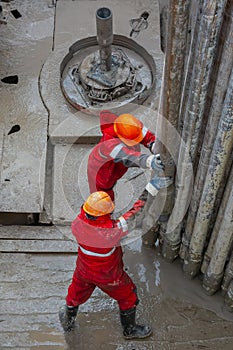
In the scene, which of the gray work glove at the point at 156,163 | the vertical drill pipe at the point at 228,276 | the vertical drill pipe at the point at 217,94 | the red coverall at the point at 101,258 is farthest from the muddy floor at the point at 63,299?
the gray work glove at the point at 156,163

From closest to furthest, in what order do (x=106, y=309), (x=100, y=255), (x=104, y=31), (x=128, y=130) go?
→ (x=100, y=255) → (x=128, y=130) → (x=106, y=309) → (x=104, y=31)

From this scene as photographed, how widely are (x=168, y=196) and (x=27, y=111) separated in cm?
273

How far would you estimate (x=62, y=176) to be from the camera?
6.44m

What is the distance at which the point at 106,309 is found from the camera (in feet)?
18.2

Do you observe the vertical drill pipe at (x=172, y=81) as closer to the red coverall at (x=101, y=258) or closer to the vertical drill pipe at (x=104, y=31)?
the red coverall at (x=101, y=258)

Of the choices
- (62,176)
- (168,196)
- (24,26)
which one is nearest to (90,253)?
(168,196)

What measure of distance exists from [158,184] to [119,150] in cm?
53

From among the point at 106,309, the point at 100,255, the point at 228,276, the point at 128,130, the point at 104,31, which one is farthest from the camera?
the point at 104,31

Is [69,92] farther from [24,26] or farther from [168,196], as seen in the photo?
[168,196]

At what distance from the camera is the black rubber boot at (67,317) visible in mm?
5190

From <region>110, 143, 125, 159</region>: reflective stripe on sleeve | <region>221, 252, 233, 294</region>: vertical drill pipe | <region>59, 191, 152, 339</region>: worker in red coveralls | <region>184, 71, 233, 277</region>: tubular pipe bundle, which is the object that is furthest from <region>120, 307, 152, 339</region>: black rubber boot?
<region>110, 143, 125, 159</region>: reflective stripe on sleeve

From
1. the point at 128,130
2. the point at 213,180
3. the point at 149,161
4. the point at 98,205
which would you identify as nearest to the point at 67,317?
the point at 98,205

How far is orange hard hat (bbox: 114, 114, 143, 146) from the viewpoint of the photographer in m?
5.06

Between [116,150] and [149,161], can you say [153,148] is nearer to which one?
[149,161]
